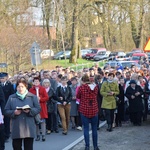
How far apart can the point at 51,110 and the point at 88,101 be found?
9.66 ft

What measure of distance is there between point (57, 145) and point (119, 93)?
3.24 m

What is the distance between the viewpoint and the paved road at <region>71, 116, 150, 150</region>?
401 inches

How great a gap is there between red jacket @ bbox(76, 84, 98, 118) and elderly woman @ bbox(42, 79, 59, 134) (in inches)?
99.1

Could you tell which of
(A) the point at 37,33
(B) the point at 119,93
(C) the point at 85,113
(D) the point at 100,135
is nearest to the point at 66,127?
(D) the point at 100,135

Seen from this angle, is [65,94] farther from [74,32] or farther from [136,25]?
[136,25]

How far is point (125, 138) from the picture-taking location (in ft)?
36.9

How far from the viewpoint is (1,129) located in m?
8.83

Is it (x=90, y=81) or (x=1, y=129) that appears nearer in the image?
(x=1, y=129)

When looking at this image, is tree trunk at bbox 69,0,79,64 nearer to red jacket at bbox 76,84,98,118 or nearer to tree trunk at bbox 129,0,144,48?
tree trunk at bbox 129,0,144,48

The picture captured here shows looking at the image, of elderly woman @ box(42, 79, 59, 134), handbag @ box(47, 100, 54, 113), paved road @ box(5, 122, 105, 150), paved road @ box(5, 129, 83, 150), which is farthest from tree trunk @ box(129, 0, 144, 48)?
paved road @ box(5, 122, 105, 150)

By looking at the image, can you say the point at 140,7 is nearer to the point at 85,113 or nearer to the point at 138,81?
the point at 138,81

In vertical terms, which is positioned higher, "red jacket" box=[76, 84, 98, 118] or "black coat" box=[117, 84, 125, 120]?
"red jacket" box=[76, 84, 98, 118]

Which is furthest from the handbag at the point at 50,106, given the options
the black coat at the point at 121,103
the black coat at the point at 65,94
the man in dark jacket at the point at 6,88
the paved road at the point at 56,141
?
the black coat at the point at 121,103

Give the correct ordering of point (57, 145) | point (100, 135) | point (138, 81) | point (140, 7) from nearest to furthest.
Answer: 1. point (57, 145)
2. point (100, 135)
3. point (138, 81)
4. point (140, 7)
